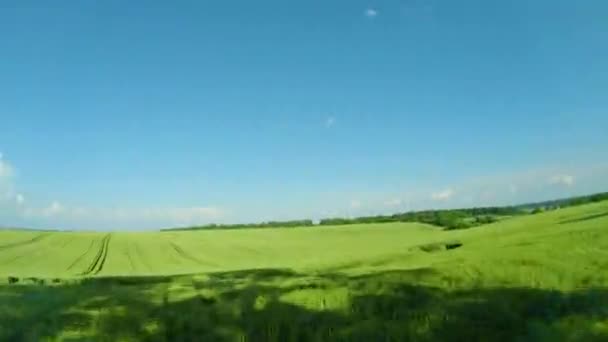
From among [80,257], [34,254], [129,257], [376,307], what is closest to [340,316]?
[376,307]

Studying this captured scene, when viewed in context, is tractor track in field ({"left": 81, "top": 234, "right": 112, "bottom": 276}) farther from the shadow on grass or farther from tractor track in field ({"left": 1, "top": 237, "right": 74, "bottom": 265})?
the shadow on grass

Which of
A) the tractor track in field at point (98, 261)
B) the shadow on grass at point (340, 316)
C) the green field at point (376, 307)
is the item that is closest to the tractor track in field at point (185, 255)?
the tractor track in field at point (98, 261)

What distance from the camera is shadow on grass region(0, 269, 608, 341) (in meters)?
7.72

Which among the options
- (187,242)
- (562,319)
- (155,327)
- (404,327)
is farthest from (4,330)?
(187,242)

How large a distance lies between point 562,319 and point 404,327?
6.92 ft

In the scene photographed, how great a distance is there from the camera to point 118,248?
236ft

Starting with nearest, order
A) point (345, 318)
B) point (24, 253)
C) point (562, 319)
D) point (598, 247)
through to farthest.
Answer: point (562, 319)
point (345, 318)
point (598, 247)
point (24, 253)

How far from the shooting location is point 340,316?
28.1 feet

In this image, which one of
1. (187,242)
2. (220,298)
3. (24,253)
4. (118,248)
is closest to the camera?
(220,298)

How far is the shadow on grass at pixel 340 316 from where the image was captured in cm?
772

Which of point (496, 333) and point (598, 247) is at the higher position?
point (598, 247)

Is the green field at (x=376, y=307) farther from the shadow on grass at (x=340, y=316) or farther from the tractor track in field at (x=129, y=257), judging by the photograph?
the tractor track in field at (x=129, y=257)

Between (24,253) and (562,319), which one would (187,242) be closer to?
(24,253)

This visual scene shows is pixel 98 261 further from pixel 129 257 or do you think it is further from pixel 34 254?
pixel 34 254
